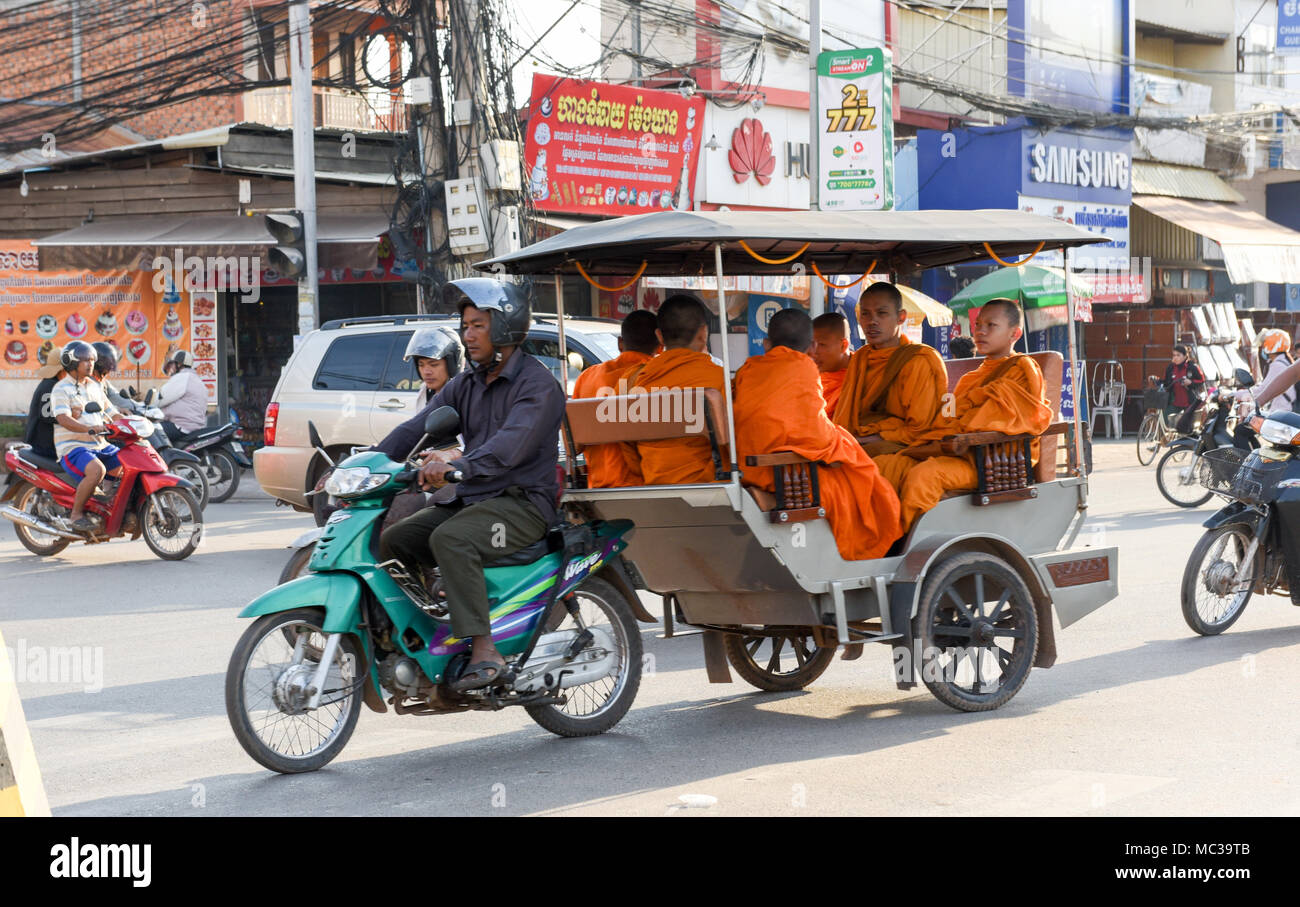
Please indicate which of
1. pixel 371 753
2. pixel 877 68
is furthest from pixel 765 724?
pixel 877 68

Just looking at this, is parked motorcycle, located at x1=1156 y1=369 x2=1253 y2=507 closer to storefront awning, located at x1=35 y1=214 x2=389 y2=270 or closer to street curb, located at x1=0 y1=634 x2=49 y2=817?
storefront awning, located at x1=35 y1=214 x2=389 y2=270

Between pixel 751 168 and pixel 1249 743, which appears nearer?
pixel 1249 743

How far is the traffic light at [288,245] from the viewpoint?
16.5 m

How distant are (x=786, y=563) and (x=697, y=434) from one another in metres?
0.64

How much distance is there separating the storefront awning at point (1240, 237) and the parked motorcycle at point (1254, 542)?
66.1ft

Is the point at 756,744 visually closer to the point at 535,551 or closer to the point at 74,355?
the point at 535,551

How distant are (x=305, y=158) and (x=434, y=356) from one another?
1076cm

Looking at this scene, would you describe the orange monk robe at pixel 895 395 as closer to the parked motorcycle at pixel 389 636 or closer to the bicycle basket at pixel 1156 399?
the parked motorcycle at pixel 389 636

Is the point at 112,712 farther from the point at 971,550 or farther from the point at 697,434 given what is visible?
the point at 971,550

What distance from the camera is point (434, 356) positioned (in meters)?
7.43

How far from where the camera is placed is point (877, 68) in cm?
1706

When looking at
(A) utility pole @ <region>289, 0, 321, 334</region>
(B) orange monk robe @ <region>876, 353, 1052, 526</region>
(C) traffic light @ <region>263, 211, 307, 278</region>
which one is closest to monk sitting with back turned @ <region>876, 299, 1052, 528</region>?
(B) orange monk robe @ <region>876, 353, 1052, 526</region>

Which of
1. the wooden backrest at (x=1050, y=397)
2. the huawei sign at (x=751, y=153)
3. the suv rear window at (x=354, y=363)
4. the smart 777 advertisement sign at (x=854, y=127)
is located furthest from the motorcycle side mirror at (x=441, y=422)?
the huawei sign at (x=751, y=153)

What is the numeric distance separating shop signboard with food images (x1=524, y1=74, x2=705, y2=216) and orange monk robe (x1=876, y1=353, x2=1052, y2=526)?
12.4 metres
